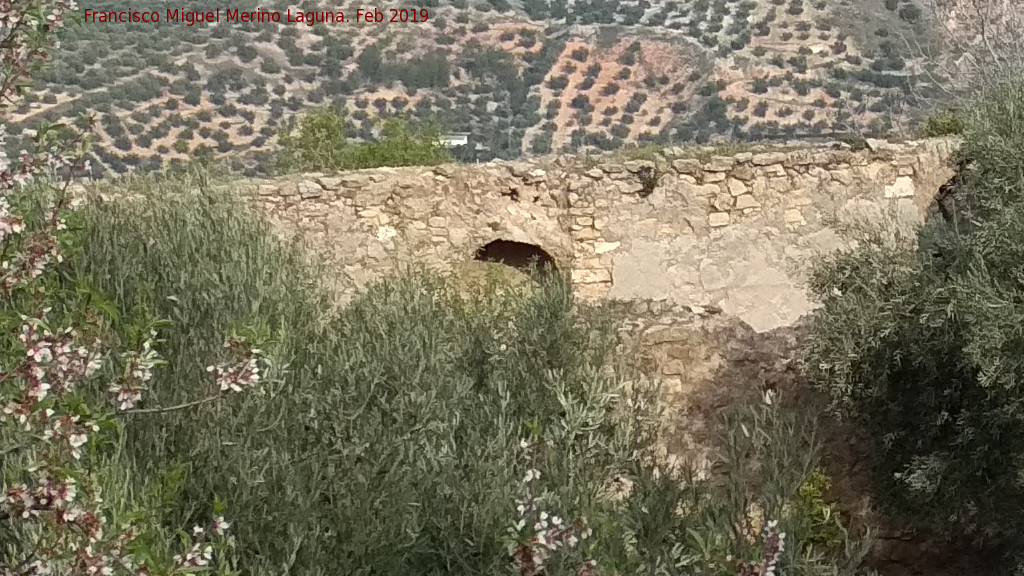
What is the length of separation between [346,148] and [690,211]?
270 inches

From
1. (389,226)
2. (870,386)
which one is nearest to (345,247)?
(389,226)

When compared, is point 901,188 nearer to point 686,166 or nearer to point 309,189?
point 686,166

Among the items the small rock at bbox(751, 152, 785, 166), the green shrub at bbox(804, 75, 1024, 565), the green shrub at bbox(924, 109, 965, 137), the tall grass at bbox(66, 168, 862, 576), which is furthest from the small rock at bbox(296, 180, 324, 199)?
the green shrub at bbox(924, 109, 965, 137)

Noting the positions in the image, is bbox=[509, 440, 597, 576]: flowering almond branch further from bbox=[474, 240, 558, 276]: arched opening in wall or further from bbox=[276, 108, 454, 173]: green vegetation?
bbox=[276, 108, 454, 173]: green vegetation

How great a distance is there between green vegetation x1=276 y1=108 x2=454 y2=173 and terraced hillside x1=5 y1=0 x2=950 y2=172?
316 centimetres

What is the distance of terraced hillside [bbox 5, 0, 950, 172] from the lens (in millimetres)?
22594

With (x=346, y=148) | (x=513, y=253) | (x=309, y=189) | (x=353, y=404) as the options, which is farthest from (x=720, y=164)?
(x=353, y=404)

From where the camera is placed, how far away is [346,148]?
1572 centimetres

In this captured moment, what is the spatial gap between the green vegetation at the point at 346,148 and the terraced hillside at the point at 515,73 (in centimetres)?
316

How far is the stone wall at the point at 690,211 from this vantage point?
10516 mm

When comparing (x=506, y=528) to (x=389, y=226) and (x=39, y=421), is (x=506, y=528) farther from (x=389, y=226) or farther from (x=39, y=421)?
(x=389, y=226)

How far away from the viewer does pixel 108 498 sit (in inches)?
119

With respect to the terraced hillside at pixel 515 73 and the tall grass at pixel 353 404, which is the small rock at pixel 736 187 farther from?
the terraced hillside at pixel 515 73

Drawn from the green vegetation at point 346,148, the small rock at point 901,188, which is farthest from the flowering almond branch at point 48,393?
the green vegetation at point 346,148
